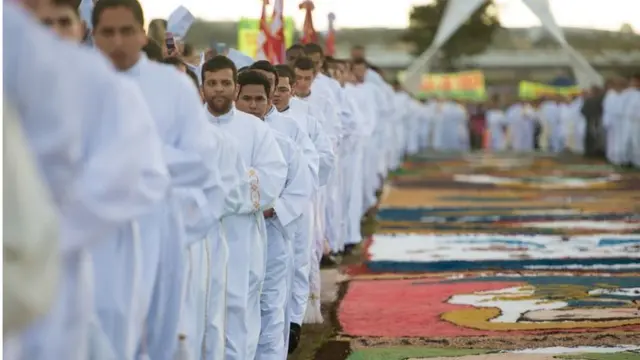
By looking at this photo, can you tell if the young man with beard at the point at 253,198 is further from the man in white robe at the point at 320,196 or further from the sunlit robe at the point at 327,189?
the sunlit robe at the point at 327,189

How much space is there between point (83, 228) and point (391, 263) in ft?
30.4

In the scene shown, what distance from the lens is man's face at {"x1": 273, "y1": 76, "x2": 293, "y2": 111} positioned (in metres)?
9.73

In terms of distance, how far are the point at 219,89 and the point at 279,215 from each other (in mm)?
1207

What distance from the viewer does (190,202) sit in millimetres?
5879

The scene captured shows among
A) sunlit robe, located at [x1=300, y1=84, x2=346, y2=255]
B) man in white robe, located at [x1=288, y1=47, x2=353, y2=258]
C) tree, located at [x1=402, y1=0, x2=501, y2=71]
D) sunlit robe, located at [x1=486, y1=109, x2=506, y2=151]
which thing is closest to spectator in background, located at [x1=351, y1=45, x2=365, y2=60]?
man in white robe, located at [x1=288, y1=47, x2=353, y2=258]

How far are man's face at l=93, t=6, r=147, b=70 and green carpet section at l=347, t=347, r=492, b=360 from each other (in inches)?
131

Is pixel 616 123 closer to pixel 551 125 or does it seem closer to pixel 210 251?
pixel 551 125

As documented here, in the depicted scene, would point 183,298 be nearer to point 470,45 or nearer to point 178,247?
point 178,247

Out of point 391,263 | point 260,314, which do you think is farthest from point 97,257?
point 391,263

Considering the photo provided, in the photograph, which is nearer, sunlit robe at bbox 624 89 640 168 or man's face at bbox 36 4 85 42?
man's face at bbox 36 4 85 42

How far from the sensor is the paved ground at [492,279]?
9008mm

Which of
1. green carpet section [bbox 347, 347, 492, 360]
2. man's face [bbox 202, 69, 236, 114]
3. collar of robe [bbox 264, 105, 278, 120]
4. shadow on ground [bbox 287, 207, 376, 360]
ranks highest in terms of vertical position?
man's face [bbox 202, 69, 236, 114]

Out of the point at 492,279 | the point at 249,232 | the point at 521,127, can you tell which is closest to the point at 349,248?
the point at 492,279

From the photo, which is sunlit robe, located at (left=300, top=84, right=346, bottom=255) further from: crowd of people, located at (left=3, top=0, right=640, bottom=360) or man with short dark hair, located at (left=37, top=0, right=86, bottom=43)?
man with short dark hair, located at (left=37, top=0, right=86, bottom=43)
